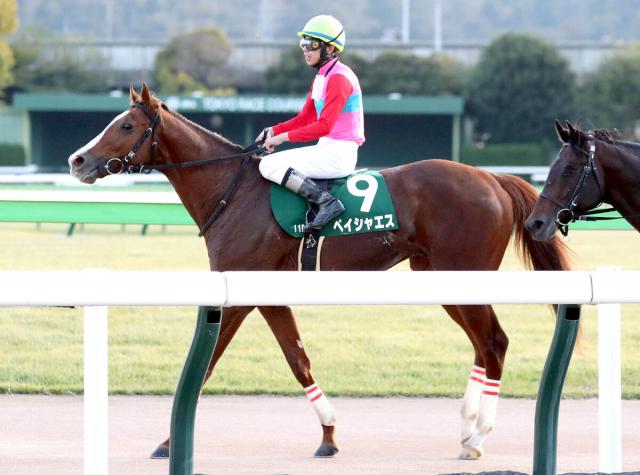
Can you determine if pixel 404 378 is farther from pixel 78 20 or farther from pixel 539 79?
pixel 78 20

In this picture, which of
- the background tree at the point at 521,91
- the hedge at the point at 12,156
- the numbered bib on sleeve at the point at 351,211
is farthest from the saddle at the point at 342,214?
the background tree at the point at 521,91

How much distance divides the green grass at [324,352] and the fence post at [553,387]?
2.39m

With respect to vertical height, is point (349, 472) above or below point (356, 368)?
above

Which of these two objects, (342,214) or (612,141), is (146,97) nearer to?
(342,214)

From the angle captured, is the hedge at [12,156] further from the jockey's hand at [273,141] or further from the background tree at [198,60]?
the jockey's hand at [273,141]

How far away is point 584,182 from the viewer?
18.4ft

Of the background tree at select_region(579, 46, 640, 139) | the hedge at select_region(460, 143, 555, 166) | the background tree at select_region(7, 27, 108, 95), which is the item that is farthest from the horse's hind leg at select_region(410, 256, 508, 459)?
the background tree at select_region(7, 27, 108, 95)

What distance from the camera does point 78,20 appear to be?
422 ft

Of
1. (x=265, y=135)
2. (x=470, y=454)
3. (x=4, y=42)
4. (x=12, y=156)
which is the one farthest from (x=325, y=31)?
(x=4, y=42)

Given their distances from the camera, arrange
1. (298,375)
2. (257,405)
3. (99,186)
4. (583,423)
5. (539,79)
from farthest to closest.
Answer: (539,79)
(99,186)
(257,405)
(583,423)
(298,375)

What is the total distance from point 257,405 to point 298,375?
1.02 metres

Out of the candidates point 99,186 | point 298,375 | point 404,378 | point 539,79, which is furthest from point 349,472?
point 539,79

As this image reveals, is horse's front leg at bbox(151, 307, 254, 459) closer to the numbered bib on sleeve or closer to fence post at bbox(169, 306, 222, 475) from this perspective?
the numbered bib on sleeve

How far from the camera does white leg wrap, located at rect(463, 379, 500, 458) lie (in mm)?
5285
